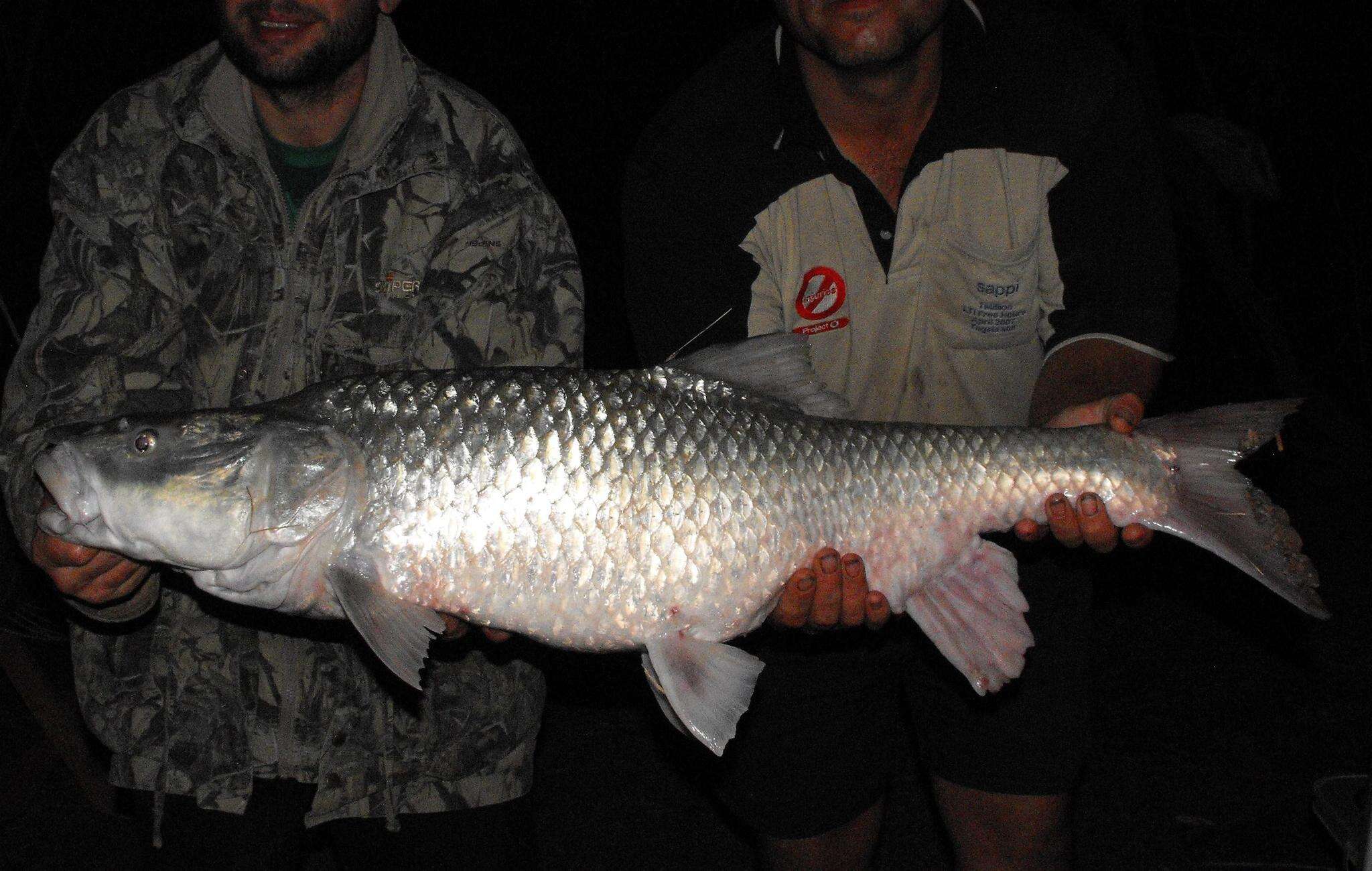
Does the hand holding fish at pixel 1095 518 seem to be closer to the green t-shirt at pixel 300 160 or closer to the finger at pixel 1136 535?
the finger at pixel 1136 535

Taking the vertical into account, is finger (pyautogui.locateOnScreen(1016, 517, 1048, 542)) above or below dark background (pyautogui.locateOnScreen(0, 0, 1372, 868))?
above

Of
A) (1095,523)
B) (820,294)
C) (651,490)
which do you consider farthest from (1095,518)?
(651,490)

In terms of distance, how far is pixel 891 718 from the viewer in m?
2.79

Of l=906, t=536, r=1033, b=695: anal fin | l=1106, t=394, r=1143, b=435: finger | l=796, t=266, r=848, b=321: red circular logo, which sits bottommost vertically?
l=906, t=536, r=1033, b=695: anal fin

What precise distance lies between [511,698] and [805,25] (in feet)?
5.50

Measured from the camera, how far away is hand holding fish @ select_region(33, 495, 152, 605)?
2068mm

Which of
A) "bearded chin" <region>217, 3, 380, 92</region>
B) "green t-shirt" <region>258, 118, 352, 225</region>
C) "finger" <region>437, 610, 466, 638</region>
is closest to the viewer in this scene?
"finger" <region>437, 610, 466, 638</region>

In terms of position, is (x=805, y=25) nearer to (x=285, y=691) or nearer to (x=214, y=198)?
(x=214, y=198)

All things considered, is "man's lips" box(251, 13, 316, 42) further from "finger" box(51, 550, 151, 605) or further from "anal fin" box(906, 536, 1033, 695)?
"anal fin" box(906, 536, 1033, 695)

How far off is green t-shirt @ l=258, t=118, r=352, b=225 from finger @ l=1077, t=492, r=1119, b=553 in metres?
1.79

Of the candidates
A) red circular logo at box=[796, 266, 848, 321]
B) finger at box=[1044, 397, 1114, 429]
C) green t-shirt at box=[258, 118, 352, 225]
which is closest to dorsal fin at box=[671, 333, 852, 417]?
red circular logo at box=[796, 266, 848, 321]

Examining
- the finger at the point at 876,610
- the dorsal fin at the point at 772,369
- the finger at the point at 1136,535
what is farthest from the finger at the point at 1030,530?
the dorsal fin at the point at 772,369

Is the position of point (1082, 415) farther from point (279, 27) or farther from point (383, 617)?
point (279, 27)

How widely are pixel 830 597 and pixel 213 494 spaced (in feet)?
3.91
